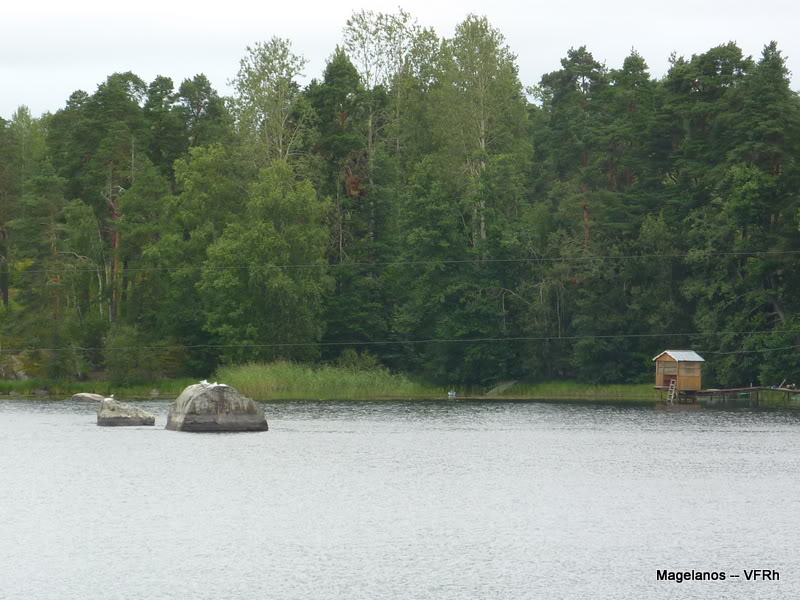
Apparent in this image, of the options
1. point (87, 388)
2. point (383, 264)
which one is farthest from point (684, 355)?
point (87, 388)

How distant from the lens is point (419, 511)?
32.1 m

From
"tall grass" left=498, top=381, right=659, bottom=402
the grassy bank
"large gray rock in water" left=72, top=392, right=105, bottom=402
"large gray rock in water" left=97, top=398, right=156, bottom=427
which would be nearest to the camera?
"large gray rock in water" left=97, top=398, right=156, bottom=427

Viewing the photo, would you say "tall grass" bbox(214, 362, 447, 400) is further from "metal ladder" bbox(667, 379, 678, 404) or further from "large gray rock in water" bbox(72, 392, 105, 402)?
"metal ladder" bbox(667, 379, 678, 404)

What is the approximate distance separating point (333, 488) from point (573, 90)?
236 ft

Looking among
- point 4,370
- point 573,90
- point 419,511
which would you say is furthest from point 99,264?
point 419,511

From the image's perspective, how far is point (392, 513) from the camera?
31.8m

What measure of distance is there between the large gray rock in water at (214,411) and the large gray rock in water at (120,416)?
13.4 ft

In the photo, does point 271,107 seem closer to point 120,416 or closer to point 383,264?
point 383,264

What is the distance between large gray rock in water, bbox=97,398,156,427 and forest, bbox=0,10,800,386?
33.4 meters

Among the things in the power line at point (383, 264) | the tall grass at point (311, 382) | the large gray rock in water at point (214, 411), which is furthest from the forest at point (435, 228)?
the large gray rock in water at point (214, 411)

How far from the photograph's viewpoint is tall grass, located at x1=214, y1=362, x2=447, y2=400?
8244 centimetres

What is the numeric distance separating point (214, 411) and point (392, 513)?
22810mm

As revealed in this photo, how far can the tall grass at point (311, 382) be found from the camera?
270ft

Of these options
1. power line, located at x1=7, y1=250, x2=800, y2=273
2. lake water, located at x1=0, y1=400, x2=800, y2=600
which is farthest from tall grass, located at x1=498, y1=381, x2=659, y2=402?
lake water, located at x1=0, y1=400, x2=800, y2=600
